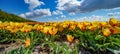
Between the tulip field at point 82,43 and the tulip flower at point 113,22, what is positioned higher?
the tulip flower at point 113,22

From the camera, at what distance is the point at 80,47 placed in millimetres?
5387

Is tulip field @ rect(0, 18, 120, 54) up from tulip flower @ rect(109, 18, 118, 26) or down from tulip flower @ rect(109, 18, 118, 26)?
down

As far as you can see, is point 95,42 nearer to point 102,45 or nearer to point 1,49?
point 102,45

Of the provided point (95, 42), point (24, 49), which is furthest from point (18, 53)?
point (95, 42)

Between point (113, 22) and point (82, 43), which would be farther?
point (113, 22)

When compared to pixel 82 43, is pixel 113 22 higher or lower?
higher

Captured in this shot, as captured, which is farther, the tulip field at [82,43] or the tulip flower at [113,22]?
the tulip flower at [113,22]

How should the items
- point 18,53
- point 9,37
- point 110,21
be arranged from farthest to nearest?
point 9,37 < point 110,21 < point 18,53

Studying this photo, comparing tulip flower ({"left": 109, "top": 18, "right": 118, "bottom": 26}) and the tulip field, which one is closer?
the tulip field

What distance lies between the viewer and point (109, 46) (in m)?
5.22

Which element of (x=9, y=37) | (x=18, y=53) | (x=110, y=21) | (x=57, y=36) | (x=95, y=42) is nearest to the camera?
(x=18, y=53)

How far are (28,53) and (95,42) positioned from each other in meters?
1.50

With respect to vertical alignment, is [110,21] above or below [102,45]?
above

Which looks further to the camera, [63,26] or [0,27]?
[0,27]
